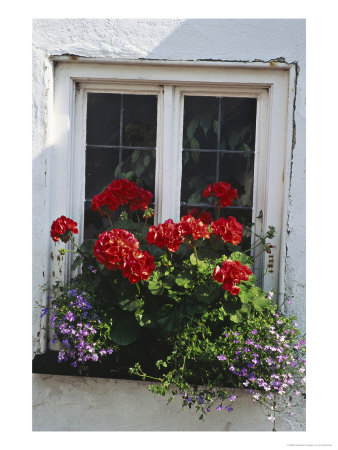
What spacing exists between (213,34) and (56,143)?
3.70 ft

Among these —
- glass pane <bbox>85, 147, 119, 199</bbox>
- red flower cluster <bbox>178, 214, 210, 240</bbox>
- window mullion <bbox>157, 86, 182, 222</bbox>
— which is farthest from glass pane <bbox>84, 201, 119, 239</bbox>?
red flower cluster <bbox>178, 214, 210, 240</bbox>

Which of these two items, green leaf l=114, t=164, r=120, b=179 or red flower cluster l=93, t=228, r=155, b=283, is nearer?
red flower cluster l=93, t=228, r=155, b=283

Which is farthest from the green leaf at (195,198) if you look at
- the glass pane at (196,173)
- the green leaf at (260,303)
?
the green leaf at (260,303)

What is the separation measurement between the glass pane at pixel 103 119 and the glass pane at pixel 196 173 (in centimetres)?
47

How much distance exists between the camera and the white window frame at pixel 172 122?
8.95 ft

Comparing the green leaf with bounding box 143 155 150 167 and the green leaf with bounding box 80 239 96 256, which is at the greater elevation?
the green leaf with bounding box 143 155 150 167

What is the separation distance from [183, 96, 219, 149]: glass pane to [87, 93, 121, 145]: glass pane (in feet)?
1.43

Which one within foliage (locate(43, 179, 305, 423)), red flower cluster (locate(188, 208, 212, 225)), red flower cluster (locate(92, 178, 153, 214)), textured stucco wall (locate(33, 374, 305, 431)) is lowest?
textured stucco wall (locate(33, 374, 305, 431))

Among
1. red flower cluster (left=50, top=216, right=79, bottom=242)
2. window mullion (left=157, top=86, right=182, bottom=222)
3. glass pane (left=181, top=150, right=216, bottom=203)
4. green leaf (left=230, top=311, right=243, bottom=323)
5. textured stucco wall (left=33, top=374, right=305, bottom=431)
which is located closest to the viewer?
green leaf (left=230, top=311, right=243, bottom=323)

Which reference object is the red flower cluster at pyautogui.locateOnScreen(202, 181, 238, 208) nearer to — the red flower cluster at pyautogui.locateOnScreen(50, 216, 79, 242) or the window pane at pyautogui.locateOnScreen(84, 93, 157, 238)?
the window pane at pyautogui.locateOnScreen(84, 93, 157, 238)

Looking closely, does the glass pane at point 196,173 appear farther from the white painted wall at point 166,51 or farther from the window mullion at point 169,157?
the white painted wall at point 166,51

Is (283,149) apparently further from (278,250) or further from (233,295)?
(233,295)

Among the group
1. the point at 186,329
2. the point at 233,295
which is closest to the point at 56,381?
the point at 186,329

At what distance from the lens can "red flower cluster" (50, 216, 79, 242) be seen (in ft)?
8.31
